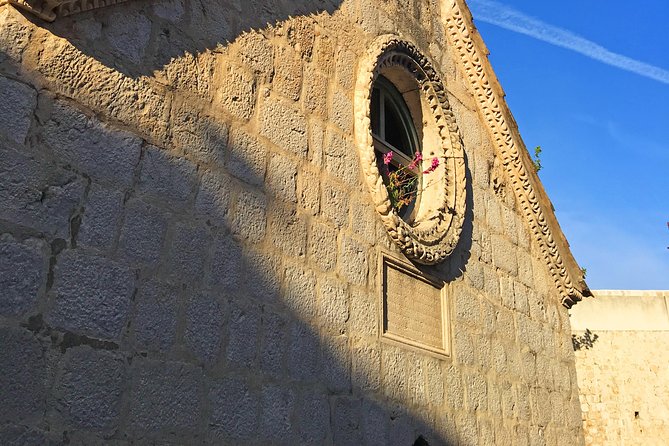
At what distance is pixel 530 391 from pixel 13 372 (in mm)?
3957

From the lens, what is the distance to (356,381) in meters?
3.28

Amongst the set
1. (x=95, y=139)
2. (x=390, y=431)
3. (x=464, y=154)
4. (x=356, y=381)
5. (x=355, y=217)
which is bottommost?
(x=390, y=431)

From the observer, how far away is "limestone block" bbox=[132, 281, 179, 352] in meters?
2.38

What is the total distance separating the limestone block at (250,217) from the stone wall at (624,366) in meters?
10.00

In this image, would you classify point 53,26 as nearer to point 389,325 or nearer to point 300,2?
point 300,2

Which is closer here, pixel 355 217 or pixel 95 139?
pixel 95 139

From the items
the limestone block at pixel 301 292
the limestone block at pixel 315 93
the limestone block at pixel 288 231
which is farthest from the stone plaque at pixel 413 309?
the limestone block at pixel 315 93

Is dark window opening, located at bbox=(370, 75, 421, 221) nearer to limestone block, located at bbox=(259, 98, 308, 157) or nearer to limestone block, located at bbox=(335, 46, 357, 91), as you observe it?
limestone block, located at bbox=(335, 46, 357, 91)

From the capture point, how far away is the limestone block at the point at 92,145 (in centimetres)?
227

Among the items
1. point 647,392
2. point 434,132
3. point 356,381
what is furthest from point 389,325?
point 647,392

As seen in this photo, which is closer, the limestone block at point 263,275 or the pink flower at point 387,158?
the limestone block at point 263,275

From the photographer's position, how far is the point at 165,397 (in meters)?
2.39

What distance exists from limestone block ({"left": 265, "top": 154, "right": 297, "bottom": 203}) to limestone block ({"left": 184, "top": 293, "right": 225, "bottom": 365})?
69 cm

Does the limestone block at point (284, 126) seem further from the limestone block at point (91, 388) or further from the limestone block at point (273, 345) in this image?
the limestone block at point (91, 388)
